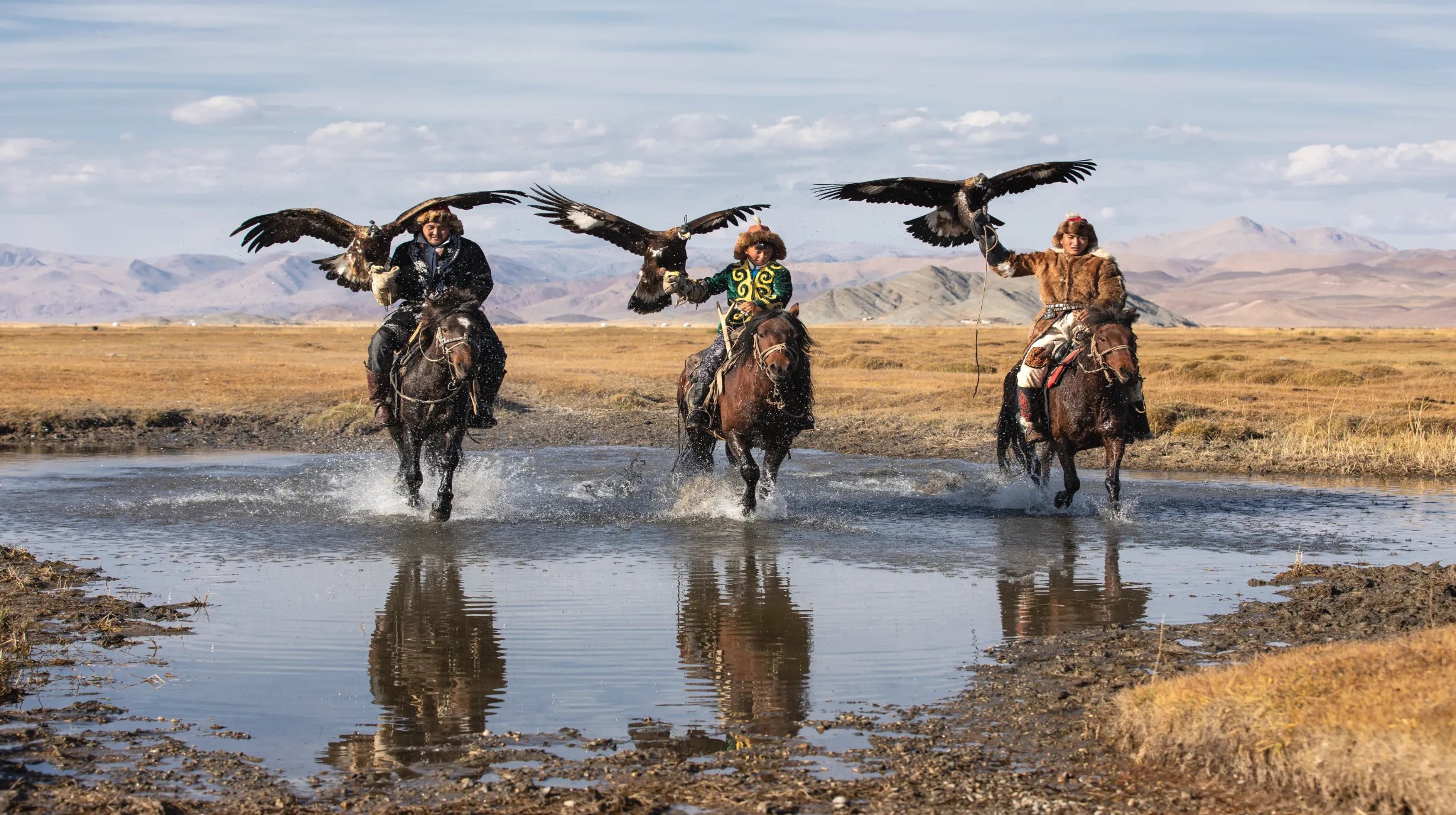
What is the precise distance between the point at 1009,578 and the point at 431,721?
4888 mm

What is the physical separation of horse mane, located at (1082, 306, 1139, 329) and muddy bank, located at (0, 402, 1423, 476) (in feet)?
17.1

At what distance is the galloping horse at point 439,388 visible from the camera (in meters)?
12.6

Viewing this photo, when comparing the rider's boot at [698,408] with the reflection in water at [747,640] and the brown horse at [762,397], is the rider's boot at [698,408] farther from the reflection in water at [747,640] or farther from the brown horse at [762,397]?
the reflection in water at [747,640]

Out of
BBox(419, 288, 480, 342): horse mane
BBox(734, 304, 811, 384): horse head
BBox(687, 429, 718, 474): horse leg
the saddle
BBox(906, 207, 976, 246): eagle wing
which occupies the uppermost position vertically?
BBox(906, 207, 976, 246): eagle wing

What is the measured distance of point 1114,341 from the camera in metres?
12.4

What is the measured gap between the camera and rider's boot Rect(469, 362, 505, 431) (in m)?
13.2

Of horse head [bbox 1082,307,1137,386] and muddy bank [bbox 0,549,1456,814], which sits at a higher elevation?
horse head [bbox 1082,307,1137,386]

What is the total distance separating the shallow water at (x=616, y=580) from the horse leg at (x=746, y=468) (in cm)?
20

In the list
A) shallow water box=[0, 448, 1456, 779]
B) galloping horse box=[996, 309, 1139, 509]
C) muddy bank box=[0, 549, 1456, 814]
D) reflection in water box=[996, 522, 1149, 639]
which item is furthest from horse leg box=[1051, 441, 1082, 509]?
muddy bank box=[0, 549, 1456, 814]

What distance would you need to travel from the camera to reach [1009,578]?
1002 centimetres

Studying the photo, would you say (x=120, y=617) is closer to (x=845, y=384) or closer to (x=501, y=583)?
(x=501, y=583)

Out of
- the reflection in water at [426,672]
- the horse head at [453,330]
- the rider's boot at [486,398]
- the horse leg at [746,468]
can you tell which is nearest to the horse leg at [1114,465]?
the horse leg at [746,468]

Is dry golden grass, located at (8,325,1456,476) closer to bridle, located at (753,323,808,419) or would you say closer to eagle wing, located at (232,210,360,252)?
bridle, located at (753,323,808,419)

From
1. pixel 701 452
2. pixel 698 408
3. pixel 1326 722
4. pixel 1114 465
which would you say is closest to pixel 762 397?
pixel 698 408
